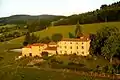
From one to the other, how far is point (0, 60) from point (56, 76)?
1448 inches

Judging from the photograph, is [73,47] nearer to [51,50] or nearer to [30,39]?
[51,50]

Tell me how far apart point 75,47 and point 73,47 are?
785mm

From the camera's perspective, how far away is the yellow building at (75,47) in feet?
301

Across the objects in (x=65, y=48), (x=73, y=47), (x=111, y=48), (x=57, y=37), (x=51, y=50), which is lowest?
(x=51, y=50)

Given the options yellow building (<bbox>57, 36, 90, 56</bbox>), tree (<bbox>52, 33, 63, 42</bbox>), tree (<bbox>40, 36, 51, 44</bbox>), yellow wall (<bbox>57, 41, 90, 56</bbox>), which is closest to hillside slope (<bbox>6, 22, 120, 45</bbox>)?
tree (<bbox>52, 33, 63, 42</bbox>)

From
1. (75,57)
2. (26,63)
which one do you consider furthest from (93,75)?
(26,63)

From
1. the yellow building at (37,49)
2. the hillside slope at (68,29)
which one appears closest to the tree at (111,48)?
the yellow building at (37,49)

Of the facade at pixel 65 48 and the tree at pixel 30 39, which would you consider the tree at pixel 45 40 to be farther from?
the facade at pixel 65 48

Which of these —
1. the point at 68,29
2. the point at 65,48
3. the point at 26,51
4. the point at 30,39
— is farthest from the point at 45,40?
the point at 65,48

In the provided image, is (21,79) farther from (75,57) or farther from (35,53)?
(35,53)

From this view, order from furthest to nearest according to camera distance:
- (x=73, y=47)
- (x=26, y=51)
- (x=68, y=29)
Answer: (x=68, y=29), (x=26, y=51), (x=73, y=47)

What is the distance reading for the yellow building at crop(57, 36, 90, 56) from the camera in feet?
301

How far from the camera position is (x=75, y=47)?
9381 cm

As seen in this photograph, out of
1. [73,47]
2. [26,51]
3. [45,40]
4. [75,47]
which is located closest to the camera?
[75,47]
